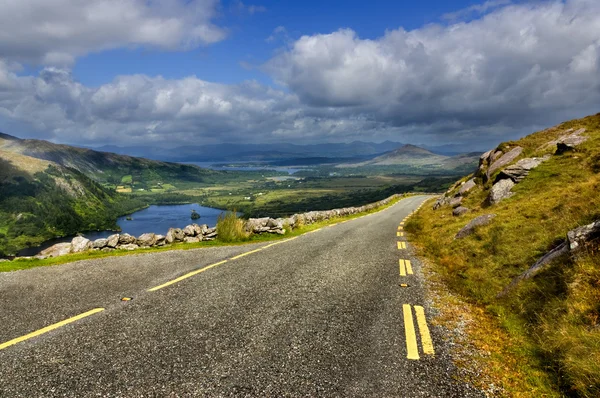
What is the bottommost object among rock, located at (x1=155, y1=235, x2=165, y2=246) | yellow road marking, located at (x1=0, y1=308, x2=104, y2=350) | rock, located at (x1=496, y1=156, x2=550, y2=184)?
rock, located at (x1=155, y1=235, x2=165, y2=246)

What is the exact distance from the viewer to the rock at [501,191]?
800 inches

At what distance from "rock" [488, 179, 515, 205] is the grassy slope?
0.71 meters

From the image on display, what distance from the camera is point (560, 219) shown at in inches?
454

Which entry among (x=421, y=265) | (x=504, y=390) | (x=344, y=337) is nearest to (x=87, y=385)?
(x=344, y=337)

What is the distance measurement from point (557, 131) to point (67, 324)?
39.2m

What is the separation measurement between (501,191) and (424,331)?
1828 centimetres

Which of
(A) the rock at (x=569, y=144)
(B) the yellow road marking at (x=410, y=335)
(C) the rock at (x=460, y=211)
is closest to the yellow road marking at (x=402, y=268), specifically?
(B) the yellow road marking at (x=410, y=335)

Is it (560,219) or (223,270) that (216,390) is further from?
(560,219)

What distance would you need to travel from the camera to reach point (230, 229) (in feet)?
62.8

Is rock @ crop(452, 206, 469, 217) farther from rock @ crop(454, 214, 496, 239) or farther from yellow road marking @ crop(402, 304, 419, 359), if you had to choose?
yellow road marking @ crop(402, 304, 419, 359)

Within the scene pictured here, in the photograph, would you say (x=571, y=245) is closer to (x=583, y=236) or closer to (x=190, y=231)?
(x=583, y=236)

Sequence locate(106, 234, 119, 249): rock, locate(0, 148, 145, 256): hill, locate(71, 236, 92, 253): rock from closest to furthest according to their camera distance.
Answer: locate(71, 236, 92, 253): rock, locate(106, 234, 119, 249): rock, locate(0, 148, 145, 256): hill

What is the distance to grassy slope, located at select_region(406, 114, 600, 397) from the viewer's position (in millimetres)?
5070

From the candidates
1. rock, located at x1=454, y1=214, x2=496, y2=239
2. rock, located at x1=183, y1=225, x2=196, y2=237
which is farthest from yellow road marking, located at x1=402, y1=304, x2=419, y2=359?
rock, located at x1=183, y1=225, x2=196, y2=237
